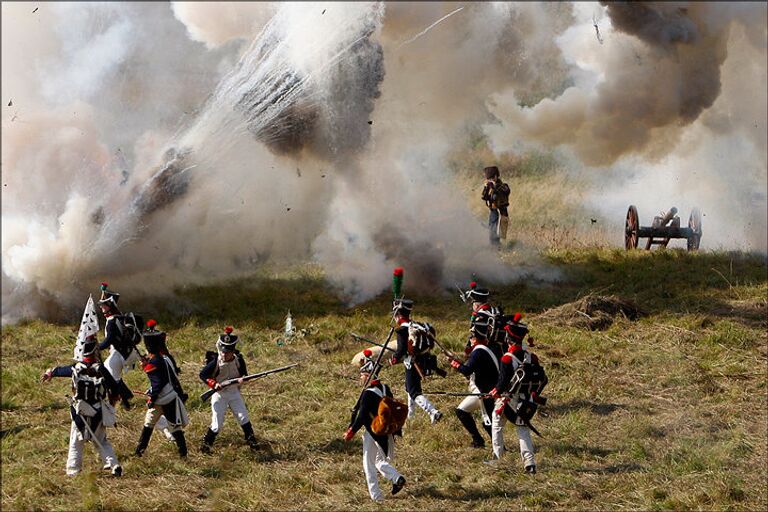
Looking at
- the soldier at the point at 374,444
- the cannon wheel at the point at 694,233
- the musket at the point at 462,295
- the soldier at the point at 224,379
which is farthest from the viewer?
the cannon wheel at the point at 694,233

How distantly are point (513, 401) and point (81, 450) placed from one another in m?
5.39

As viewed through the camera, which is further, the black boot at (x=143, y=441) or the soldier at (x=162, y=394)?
the black boot at (x=143, y=441)

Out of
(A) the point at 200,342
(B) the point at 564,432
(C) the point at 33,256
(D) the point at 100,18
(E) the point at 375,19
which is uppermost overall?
(D) the point at 100,18

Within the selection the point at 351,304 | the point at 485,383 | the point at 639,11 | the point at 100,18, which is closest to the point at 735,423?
the point at 485,383

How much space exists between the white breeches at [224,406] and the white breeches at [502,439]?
3.22 metres

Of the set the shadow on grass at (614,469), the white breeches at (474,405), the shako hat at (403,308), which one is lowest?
the shadow on grass at (614,469)

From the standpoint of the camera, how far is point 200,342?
17.7 m

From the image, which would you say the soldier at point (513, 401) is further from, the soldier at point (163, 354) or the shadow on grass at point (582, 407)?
the soldier at point (163, 354)

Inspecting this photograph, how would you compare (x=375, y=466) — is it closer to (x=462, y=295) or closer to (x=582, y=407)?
(x=582, y=407)

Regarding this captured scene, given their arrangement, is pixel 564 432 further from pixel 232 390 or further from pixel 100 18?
pixel 100 18

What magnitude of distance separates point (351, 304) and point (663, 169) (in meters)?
14.0

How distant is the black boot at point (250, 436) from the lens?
40.9ft

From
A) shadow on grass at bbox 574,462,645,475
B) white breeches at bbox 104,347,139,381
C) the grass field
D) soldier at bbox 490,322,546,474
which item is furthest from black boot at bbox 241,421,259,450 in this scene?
shadow on grass at bbox 574,462,645,475

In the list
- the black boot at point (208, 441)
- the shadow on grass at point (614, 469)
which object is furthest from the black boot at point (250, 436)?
the shadow on grass at point (614, 469)
